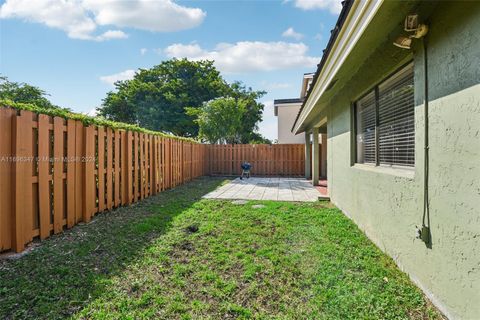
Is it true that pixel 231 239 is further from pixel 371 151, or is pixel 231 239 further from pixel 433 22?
pixel 433 22

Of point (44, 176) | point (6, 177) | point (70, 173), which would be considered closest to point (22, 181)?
point (6, 177)

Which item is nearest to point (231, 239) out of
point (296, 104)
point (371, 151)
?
point (371, 151)

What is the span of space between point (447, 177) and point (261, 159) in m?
13.0

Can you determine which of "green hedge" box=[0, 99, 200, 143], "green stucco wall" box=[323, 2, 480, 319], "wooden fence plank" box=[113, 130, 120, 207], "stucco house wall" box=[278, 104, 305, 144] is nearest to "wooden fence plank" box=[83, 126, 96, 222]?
"green hedge" box=[0, 99, 200, 143]

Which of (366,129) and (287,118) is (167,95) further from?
(366,129)

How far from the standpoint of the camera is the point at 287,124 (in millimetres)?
18984

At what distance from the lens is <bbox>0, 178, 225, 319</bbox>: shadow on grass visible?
217cm

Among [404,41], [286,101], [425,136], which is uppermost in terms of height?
[286,101]

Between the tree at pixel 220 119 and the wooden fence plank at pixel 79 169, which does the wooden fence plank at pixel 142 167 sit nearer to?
the wooden fence plank at pixel 79 169

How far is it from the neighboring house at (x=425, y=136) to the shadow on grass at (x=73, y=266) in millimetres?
3024

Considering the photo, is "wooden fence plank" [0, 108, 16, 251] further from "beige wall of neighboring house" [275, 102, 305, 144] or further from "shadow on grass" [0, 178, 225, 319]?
"beige wall of neighboring house" [275, 102, 305, 144]

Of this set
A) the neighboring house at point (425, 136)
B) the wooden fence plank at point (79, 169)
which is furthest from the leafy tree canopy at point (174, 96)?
the neighboring house at point (425, 136)

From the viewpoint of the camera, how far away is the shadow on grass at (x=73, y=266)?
217 cm

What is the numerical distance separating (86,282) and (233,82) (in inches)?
1092
